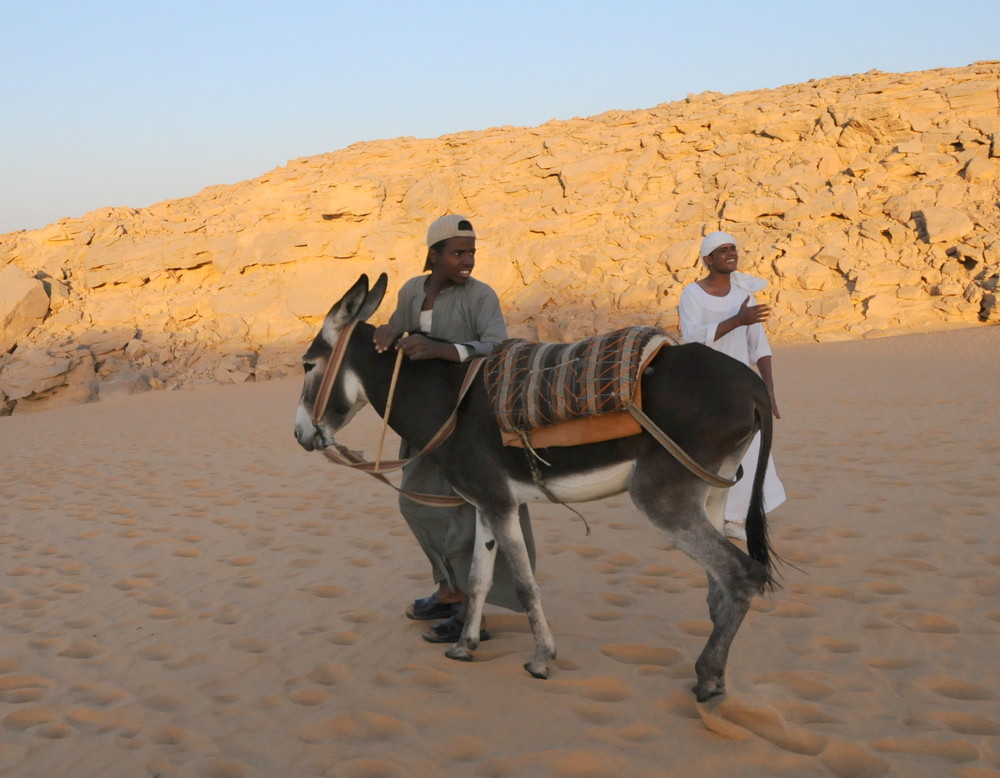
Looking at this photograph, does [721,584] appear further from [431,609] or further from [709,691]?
[431,609]

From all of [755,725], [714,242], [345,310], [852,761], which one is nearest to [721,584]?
[755,725]

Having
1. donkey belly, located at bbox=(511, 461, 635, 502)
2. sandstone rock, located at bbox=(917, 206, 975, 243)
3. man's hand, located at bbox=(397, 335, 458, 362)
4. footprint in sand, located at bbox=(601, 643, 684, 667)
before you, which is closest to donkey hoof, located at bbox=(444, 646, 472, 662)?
footprint in sand, located at bbox=(601, 643, 684, 667)

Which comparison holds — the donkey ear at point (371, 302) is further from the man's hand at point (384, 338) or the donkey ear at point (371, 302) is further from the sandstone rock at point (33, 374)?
the sandstone rock at point (33, 374)

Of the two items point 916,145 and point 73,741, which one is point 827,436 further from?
point 916,145

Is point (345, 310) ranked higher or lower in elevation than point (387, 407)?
higher

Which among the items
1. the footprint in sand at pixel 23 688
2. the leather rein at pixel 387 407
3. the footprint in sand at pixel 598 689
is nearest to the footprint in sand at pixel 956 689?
the footprint in sand at pixel 598 689

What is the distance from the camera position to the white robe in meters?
4.83

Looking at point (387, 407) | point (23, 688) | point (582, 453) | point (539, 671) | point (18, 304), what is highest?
point (18, 304)

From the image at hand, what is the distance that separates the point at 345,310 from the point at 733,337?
2.62m

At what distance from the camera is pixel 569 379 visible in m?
3.11

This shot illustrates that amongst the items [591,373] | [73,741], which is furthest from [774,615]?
[73,741]

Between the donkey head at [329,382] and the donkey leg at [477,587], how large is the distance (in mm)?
770

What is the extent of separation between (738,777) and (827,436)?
748 cm

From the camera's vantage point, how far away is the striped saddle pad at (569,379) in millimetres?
2992
